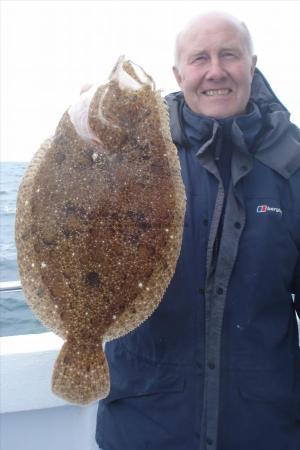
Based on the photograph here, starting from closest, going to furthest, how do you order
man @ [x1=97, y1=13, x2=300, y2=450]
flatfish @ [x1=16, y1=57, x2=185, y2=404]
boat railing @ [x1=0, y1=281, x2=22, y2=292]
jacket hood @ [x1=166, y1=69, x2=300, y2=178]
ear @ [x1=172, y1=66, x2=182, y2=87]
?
1. flatfish @ [x1=16, y1=57, x2=185, y2=404]
2. man @ [x1=97, y1=13, x2=300, y2=450]
3. jacket hood @ [x1=166, y1=69, x2=300, y2=178]
4. ear @ [x1=172, y1=66, x2=182, y2=87]
5. boat railing @ [x1=0, y1=281, x2=22, y2=292]

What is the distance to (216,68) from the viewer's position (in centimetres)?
242

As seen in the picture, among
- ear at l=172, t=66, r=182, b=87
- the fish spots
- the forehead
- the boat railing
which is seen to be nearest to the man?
the forehead

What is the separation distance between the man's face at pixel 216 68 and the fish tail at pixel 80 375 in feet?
4.64

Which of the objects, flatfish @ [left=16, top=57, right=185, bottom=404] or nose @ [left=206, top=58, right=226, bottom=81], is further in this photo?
nose @ [left=206, top=58, right=226, bottom=81]

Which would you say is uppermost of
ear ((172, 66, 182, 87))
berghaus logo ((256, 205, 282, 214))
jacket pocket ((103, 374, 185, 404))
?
ear ((172, 66, 182, 87))

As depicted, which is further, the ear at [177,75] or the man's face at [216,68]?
the ear at [177,75]

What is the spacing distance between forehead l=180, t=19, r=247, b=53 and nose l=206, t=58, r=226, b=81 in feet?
0.26

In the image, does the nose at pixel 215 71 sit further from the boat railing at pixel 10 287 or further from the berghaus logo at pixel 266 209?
the boat railing at pixel 10 287

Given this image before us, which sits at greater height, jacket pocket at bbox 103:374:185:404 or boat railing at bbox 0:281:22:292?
jacket pocket at bbox 103:374:185:404

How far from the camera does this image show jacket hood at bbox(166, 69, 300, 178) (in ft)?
7.58

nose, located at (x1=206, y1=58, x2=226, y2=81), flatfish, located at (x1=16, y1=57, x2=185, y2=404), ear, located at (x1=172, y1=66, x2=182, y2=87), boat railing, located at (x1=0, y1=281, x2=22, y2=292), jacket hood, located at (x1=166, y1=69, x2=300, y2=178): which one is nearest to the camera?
flatfish, located at (x1=16, y1=57, x2=185, y2=404)

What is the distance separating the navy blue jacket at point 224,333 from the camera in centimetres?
216

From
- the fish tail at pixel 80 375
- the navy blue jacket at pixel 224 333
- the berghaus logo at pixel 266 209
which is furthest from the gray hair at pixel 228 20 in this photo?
the fish tail at pixel 80 375

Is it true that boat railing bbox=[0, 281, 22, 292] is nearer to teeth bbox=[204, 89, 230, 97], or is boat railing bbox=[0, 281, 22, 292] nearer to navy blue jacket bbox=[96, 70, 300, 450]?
navy blue jacket bbox=[96, 70, 300, 450]
